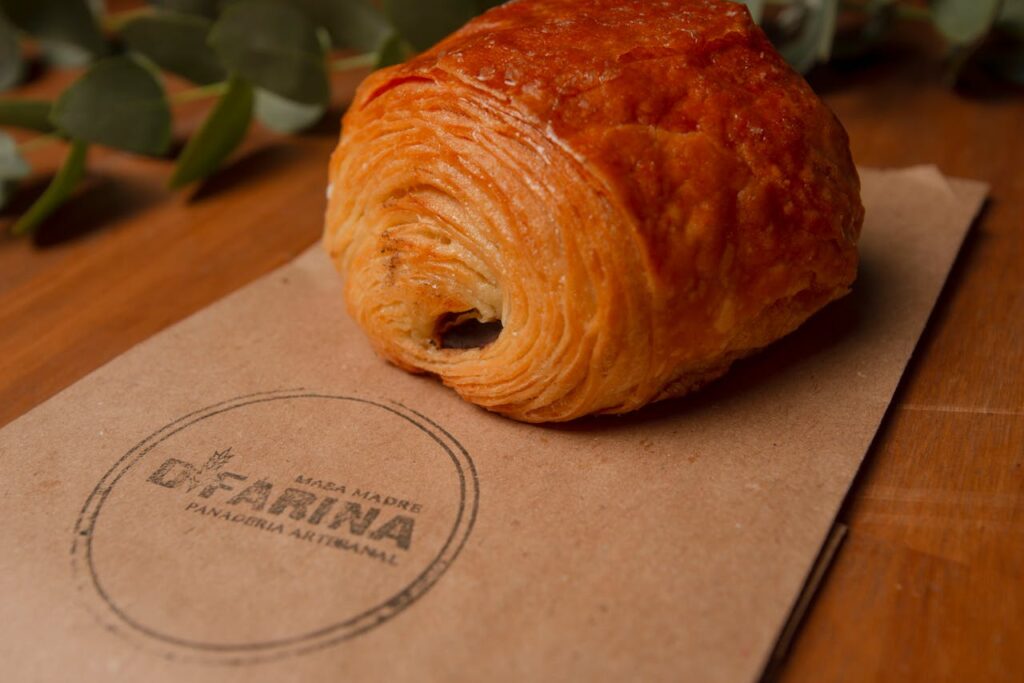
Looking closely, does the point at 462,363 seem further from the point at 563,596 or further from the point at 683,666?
the point at 683,666

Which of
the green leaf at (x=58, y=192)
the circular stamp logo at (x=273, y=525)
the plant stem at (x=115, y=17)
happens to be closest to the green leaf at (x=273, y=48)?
the green leaf at (x=58, y=192)

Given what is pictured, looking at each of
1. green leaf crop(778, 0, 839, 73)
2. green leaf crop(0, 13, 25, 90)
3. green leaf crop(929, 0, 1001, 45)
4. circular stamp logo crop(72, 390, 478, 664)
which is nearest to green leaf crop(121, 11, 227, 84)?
green leaf crop(0, 13, 25, 90)

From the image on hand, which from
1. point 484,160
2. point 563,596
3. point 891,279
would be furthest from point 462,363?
point 891,279

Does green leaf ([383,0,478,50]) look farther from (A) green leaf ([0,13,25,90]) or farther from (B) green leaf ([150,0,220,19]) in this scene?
(A) green leaf ([0,13,25,90])

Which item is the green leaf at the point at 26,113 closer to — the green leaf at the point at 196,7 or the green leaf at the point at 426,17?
the green leaf at the point at 196,7

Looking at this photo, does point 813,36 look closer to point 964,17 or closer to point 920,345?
point 964,17

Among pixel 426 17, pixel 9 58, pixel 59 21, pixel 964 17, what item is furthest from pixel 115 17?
pixel 964 17
